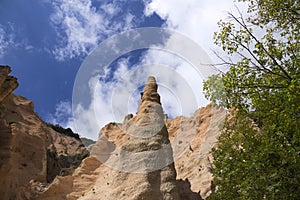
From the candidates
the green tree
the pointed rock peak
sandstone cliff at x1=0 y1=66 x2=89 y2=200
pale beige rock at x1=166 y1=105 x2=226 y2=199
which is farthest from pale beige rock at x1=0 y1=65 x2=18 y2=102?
the green tree

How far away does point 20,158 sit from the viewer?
38.4m

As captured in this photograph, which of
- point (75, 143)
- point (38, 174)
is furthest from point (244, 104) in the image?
point (75, 143)

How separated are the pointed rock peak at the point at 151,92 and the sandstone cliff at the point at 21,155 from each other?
14.2 metres

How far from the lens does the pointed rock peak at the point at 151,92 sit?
34906mm

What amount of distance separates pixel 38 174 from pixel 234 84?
3086 cm

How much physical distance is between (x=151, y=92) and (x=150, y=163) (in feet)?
34.8

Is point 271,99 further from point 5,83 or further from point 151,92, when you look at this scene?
point 5,83

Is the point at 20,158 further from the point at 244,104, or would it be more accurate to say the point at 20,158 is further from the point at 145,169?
the point at 244,104

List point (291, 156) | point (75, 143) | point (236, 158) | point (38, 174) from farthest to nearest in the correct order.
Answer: point (75, 143)
point (38, 174)
point (236, 158)
point (291, 156)

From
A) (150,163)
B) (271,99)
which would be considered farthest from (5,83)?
(271,99)

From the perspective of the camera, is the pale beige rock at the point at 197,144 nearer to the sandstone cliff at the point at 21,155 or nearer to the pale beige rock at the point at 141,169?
the pale beige rock at the point at 141,169

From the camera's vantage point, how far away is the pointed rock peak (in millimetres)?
34906

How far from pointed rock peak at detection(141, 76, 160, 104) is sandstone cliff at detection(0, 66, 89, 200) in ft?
46.5

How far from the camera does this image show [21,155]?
38.8 meters
